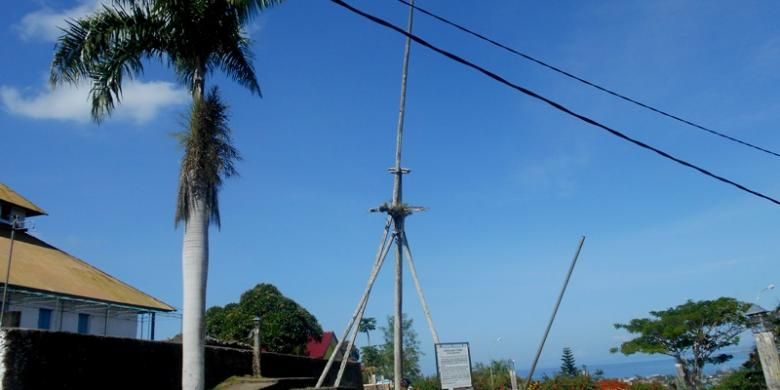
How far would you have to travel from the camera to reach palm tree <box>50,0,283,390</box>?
11586 mm

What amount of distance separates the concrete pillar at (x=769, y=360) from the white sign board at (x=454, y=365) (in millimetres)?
6543

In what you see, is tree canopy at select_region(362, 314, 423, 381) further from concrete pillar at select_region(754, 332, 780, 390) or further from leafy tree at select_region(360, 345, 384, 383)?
concrete pillar at select_region(754, 332, 780, 390)

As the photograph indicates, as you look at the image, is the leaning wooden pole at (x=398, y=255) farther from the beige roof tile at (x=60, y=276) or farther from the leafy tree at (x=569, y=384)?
the beige roof tile at (x=60, y=276)

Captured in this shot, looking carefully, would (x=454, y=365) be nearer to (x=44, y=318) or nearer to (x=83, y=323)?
(x=44, y=318)

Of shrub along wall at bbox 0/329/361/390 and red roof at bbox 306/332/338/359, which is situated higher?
red roof at bbox 306/332/338/359

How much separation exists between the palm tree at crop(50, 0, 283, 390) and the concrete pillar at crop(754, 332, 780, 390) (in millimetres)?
11926

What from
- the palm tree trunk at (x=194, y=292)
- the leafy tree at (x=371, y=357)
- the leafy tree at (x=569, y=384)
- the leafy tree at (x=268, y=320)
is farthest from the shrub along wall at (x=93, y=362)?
the leafy tree at (x=371, y=357)

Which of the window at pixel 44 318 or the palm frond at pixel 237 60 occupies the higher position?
the palm frond at pixel 237 60

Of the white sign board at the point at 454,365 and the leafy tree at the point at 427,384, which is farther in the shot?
the leafy tree at the point at 427,384

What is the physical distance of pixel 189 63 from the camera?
41.9 feet

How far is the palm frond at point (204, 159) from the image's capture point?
11.8 meters

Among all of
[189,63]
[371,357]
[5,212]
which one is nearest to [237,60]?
[189,63]

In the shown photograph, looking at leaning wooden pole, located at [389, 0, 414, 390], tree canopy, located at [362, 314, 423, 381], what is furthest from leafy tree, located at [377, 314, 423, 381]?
leaning wooden pole, located at [389, 0, 414, 390]

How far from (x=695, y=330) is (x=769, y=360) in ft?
74.8
